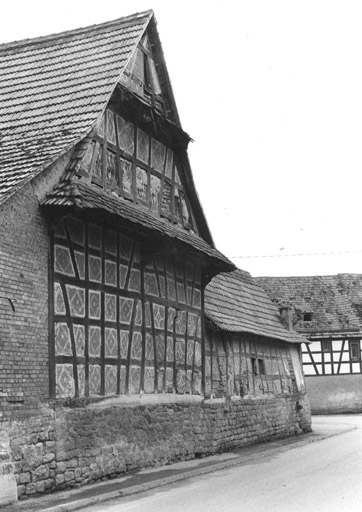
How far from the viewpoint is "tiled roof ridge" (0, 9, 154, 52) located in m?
16.8

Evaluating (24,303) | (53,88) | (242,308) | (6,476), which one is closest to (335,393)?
(242,308)

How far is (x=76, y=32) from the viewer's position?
17406 mm

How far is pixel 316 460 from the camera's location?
53.1 feet

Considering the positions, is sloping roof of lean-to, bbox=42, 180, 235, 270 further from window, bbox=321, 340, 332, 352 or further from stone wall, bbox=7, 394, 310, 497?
window, bbox=321, 340, 332, 352

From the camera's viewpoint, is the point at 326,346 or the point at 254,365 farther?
the point at 326,346

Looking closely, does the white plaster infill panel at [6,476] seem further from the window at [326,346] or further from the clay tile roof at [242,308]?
the window at [326,346]

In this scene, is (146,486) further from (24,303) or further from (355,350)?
(355,350)

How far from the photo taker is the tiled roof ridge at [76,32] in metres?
16.8

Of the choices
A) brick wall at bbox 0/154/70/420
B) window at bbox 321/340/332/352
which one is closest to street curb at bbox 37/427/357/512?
brick wall at bbox 0/154/70/420

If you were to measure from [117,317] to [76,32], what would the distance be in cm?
721

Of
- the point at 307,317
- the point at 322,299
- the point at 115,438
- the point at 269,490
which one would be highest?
the point at 322,299

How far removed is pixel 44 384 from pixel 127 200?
4717 millimetres

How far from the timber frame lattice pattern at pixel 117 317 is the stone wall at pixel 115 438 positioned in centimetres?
43

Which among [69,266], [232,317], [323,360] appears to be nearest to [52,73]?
[69,266]
